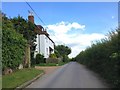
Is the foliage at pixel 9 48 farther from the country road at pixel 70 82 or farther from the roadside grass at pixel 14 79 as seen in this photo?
the country road at pixel 70 82

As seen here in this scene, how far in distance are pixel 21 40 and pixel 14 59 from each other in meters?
3.60

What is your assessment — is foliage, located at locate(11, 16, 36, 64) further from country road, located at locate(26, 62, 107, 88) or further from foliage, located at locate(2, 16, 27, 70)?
country road, located at locate(26, 62, 107, 88)

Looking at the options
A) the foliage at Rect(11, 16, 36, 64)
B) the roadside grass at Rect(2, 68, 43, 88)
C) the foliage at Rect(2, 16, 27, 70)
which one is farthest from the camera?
the foliage at Rect(11, 16, 36, 64)

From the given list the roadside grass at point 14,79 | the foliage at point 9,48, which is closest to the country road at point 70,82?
the roadside grass at point 14,79

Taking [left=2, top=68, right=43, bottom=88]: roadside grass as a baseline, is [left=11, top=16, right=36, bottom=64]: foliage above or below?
above

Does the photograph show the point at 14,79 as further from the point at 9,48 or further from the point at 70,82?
the point at 9,48

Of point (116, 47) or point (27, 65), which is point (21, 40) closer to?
point (27, 65)

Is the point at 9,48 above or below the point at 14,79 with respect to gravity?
above

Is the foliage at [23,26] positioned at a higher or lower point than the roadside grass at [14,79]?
higher

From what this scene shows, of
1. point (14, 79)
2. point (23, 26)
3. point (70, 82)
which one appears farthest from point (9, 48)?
point (23, 26)

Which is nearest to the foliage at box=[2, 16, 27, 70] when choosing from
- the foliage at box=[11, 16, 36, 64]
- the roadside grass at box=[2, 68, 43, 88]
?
the roadside grass at box=[2, 68, 43, 88]

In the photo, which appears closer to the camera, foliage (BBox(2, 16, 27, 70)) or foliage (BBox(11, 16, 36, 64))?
foliage (BBox(2, 16, 27, 70))

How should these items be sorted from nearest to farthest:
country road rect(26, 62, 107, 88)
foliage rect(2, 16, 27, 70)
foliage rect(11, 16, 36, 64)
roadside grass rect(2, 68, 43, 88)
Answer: roadside grass rect(2, 68, 43, 88) → country road rect(26, 62, 107, 88) → foliage rect(2, 16, 27, 70) → foliage rect(11, 16, 36, 64)

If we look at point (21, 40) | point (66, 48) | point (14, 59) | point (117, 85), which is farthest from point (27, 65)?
point (66, 48)
